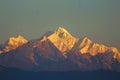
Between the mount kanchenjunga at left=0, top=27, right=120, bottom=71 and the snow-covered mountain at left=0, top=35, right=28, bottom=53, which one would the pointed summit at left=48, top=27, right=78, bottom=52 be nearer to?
the mount kanchenjunga at left=0, top=27, right=120, bottom=71

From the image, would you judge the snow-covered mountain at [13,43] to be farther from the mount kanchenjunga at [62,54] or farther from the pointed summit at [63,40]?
the pointed summit at [63,40]

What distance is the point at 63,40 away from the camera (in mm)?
15578

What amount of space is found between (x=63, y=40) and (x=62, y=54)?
0.52m

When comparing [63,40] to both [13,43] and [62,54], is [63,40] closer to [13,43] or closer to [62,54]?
[62,54]

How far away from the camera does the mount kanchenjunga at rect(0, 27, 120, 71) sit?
15.3 metres

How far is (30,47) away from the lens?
15.5 meters

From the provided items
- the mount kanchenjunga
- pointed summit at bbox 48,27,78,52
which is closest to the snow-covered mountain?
the mount kanchenjunga

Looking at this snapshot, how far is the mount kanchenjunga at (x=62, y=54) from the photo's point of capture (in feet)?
50.3

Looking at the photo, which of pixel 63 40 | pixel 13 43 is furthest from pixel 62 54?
pixel 13 43

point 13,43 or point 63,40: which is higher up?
point 63,40

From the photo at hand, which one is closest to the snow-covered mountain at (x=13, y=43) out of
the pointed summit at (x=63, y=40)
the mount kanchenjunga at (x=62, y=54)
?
the mount kanchenjunga at (x=62, y=54)

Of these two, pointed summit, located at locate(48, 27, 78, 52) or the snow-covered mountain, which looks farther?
pointed summit, located at locate(48, 27, 78, 52)

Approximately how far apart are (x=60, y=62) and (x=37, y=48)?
0.99 meters

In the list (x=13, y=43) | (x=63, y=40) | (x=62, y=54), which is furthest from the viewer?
(x=63, y=40)
